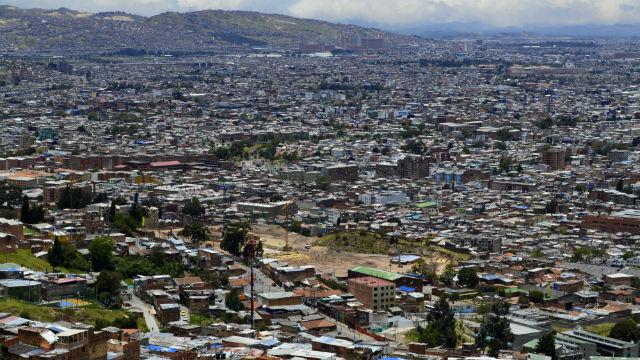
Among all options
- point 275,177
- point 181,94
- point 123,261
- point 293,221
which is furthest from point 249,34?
point 123,261

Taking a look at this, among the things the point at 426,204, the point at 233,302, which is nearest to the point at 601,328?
the point at 233,302

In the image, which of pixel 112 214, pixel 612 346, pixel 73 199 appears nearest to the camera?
pixel 612 346

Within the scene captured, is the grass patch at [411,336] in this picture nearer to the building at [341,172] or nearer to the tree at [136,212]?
the tree at [136,212]

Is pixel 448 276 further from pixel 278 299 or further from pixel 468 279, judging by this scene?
pixel 278 299

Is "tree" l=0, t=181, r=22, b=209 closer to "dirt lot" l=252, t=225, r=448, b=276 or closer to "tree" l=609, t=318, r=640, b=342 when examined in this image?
"dirt lot" l=252, t=225, r=448, b=276

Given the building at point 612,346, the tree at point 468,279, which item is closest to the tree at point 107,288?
the tree at point 468,279

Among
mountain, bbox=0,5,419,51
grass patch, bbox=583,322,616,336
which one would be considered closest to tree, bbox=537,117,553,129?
grass patch, bbox=583,322,616,336
